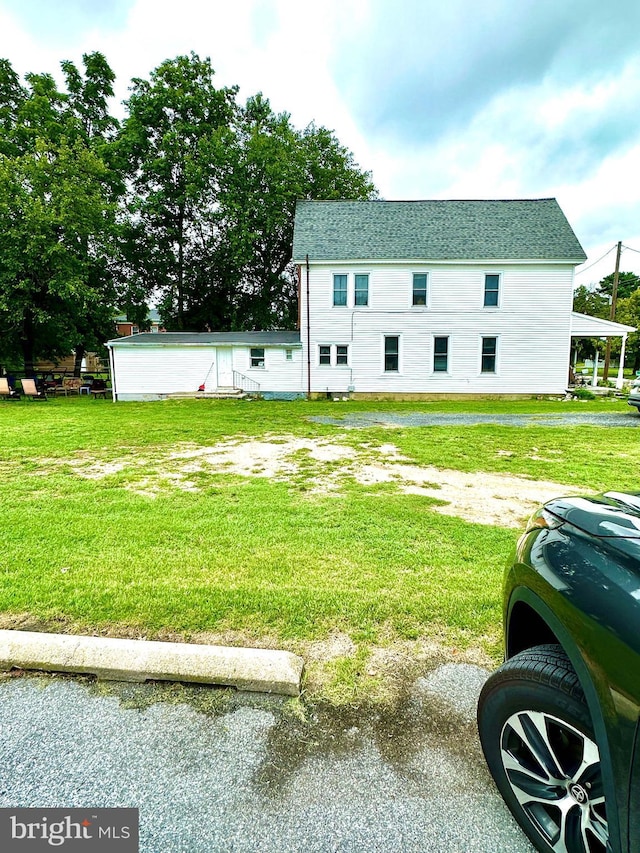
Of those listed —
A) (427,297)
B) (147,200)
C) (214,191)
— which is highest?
(214,191)

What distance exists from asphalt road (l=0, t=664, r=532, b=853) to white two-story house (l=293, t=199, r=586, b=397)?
60.2ft

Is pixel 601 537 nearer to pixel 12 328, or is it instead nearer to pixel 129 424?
pixel 129 424

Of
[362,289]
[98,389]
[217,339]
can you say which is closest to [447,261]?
[362,289]

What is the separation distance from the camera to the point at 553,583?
141 cm

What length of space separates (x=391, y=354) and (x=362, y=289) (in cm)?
320

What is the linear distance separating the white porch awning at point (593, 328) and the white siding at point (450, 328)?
57 centimetres

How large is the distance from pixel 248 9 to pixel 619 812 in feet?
42.8

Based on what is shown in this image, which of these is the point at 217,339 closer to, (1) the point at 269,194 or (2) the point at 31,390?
(2) the point at 31,390

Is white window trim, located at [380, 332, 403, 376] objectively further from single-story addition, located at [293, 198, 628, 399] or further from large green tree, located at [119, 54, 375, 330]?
large green tree, located at [119, 54, 375, 330]

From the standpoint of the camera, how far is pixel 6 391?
19188 mm

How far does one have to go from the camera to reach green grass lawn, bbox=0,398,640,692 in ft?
8.79

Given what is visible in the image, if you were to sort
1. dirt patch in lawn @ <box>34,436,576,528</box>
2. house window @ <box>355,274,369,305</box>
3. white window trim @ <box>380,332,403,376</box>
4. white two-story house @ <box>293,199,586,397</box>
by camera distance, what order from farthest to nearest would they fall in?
white window trim @ <box>380,332,403,376</box>, house window @ <box>355,274,369,305</box>, white two-story house @ <box>293,199,586,397</box>, dirt patch in lawn @ <box>34,436,576,528</box>

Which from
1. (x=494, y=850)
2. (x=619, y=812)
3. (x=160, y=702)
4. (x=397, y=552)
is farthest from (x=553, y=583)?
(x=397, y=552)

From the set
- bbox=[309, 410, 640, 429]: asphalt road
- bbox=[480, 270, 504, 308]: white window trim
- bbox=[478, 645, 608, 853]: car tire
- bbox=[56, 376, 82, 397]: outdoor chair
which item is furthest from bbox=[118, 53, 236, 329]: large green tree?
bbox=[478, 645, 608, 853]: car tire
